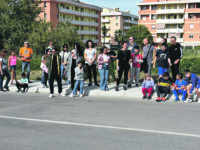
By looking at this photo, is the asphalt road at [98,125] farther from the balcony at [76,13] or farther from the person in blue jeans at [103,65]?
the balcony at [76,13]

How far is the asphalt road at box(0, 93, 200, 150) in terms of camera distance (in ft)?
17.6

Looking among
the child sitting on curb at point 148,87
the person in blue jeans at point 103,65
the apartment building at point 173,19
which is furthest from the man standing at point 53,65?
the apartment building at point 173,19

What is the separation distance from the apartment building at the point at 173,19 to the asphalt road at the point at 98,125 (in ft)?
249

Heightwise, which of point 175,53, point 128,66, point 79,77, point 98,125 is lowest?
point 98,125

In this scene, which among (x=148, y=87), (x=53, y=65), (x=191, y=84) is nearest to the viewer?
(x=191, y=84)

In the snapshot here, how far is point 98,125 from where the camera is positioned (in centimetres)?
681

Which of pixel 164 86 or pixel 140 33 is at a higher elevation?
pixel 140 33

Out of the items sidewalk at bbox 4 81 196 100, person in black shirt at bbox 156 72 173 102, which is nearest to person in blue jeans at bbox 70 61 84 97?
sidewalk at bbox 4 81 196 100

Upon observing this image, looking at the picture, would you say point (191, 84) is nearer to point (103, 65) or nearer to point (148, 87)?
point (148, 87)

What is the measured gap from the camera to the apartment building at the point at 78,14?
86188mm

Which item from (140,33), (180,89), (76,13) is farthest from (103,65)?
(76,13)

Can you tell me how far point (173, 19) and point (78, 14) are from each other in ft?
95.9

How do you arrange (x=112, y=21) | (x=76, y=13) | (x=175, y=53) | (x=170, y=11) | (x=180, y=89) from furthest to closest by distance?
(x=112, y=21) < (x=76, y=13) < (x=170, y=11) < (x=175, y=53) < (x=180, y=89)

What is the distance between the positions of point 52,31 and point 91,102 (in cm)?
2643
